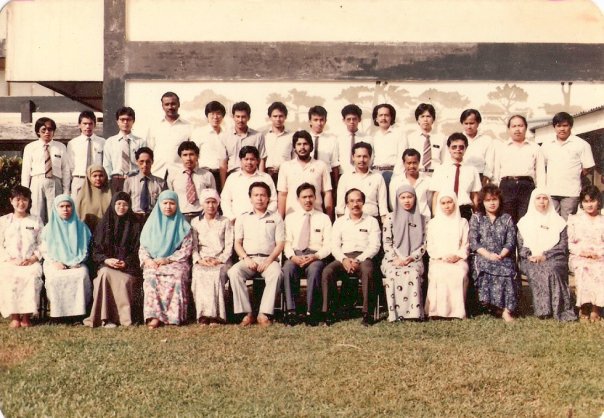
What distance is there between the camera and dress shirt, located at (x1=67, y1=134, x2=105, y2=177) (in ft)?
23.9

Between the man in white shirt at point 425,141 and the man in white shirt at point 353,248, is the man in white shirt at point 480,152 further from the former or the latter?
the man in white shirt at point 353,248

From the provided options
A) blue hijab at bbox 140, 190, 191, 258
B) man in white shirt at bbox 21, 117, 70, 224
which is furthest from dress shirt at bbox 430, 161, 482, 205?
man in white shirt at bbox 21, 117, 70, 224

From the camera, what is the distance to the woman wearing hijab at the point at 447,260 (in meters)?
6.18

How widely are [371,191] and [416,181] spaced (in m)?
0.46

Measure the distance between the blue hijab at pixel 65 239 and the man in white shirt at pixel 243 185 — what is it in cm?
137

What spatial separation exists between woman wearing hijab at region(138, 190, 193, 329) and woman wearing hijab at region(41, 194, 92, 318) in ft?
1.80

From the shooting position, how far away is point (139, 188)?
6.66 m

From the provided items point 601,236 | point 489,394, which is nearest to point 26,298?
point 489,394

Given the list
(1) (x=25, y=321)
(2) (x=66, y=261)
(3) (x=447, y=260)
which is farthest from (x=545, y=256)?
(1) (x=25, y=321)

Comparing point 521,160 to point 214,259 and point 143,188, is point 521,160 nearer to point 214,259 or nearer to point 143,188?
point 214,259

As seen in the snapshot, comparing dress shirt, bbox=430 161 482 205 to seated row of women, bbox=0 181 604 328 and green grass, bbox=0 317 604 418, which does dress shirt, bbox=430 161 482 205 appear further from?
green grass, bbox=0 317 604 418

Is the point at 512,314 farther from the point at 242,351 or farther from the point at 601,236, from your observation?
the point at 242,351

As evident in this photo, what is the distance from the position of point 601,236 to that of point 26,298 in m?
5.18

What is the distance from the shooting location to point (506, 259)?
6285 millimetres
